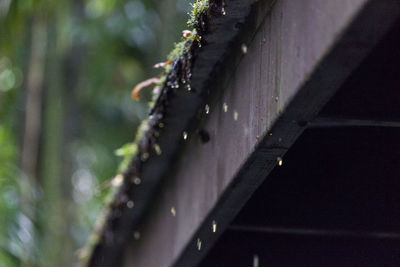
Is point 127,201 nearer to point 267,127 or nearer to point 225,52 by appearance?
point 225,52

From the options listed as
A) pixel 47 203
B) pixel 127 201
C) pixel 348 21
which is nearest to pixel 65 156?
pixel 47 203

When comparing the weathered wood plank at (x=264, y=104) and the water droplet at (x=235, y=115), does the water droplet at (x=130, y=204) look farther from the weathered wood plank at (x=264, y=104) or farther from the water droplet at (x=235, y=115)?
the water droplet at (x=235, y=115)

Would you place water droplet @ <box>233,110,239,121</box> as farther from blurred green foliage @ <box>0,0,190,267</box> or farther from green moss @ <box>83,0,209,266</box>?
blurred green foliage @ <box>0,0,190,267</box>

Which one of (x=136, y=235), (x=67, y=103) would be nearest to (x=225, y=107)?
(x=136, y=235)

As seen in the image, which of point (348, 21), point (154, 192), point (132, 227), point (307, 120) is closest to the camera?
point (348, 21)

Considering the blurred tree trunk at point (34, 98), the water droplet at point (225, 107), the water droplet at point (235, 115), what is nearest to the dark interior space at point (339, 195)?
the water droplet at point (235, 115)

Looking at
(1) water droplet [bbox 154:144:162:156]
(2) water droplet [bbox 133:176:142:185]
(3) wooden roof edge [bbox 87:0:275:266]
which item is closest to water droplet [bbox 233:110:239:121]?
(3) wooden roof edge [bbox 87:0:275:266]

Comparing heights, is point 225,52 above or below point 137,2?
below

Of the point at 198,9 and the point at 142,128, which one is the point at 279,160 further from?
the point at 142,128
